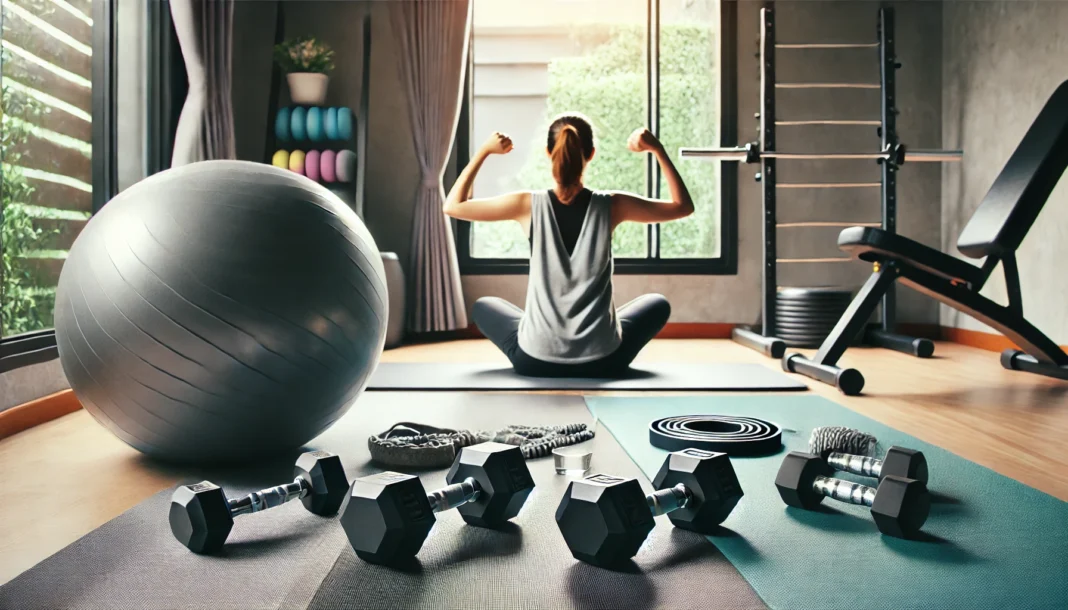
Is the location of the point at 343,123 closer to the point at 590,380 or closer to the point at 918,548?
the point at 590,380

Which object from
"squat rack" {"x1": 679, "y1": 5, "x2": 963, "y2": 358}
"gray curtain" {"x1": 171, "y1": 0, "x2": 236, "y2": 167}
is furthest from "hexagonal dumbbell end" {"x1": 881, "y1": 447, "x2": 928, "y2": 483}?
"gray curtain" {"x1": 171, "y1": 0, "x2": 236, "y2": 167}

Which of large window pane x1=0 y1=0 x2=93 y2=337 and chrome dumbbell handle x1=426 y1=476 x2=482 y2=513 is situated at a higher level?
large window pane x1=0 y1=0 x2=93 y2=337

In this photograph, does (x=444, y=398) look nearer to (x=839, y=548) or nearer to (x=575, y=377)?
(x=575, y=377)

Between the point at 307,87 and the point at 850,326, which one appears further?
the point at 307,87

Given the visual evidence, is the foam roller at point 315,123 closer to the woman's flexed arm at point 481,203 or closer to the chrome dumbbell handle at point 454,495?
the woman's flexed arm at point 481,203

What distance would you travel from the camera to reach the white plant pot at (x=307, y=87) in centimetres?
476

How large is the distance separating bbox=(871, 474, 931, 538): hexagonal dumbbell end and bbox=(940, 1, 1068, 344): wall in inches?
124

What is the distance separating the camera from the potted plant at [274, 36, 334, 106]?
4750 mm

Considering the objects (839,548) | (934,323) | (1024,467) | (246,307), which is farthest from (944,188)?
(246,307)

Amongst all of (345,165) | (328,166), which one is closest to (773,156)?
(345,165)

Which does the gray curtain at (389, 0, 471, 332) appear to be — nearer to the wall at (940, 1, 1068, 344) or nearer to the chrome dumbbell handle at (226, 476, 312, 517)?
the wall at (940, 1, 1068, 344)

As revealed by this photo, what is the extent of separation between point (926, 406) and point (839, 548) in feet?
5.21

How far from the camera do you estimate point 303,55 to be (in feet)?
15.6

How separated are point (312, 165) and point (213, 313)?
3224 mm
